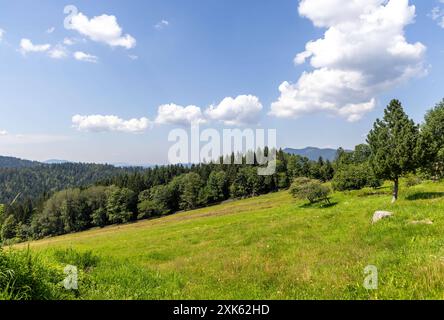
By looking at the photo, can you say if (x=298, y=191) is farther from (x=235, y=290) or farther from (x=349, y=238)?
(x=235, y=290)

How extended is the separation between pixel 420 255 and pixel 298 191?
146 feet

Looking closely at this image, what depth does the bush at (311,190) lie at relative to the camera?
1949 inches

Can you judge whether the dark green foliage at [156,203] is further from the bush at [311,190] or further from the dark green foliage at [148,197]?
the bush at [311,190]

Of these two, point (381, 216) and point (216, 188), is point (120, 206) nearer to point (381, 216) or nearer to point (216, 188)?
point (216, 188)

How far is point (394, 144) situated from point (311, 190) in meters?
24.4

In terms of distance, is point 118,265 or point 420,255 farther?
point 118,265

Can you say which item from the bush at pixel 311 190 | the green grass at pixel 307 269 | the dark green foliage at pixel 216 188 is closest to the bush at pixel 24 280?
the green grass at pixel 307 269

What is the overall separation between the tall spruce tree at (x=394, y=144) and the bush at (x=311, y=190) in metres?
21.2

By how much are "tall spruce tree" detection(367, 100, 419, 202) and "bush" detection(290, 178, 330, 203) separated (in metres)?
21.2

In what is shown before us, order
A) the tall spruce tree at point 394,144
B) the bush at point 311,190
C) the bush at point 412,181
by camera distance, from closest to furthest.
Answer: the tall spruce tree at point 394,144 → the bush at point 412,181 → the bush at point 311,190

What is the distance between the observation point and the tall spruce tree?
26109 mm

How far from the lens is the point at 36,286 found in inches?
283

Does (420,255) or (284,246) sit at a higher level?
(420,255)

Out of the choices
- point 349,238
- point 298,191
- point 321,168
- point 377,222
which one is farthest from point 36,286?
point 321,168
